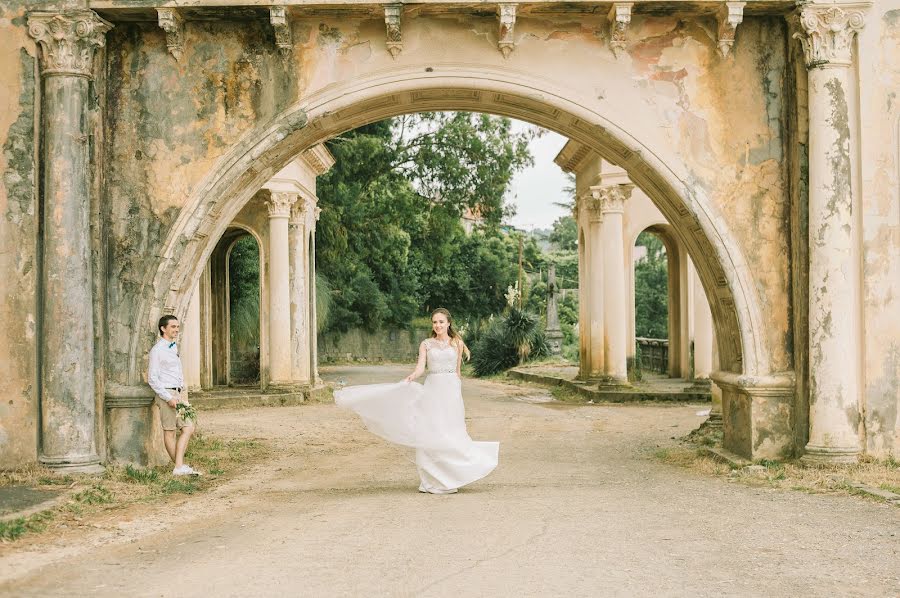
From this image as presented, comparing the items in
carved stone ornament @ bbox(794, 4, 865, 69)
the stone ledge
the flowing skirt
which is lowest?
the stone ledge

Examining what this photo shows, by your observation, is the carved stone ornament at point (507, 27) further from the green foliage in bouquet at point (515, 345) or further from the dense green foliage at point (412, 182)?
the green foliage in bouquet at point (515, 345)

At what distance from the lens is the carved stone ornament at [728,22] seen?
347 inches

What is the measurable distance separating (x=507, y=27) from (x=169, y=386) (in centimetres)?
469

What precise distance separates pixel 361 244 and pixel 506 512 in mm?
21817

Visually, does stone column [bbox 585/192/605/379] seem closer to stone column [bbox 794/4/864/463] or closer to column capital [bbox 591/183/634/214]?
column capital [bbox 591/183/634/214]

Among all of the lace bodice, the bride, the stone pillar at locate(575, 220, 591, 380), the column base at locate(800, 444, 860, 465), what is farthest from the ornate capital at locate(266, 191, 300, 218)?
the column base at locate(800, 444, 860, 465)

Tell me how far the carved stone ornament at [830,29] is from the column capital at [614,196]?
33.6 ft

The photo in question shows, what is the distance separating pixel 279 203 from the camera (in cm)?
1883

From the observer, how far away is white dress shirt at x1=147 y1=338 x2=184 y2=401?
8.80m

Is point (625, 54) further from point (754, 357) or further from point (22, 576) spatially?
point (22, 576)

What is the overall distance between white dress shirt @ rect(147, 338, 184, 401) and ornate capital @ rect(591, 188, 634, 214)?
39.3 ft

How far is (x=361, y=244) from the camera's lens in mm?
28391

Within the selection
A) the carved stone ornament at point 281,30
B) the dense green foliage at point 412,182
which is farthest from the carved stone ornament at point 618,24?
the dense green foliage at point 412,182

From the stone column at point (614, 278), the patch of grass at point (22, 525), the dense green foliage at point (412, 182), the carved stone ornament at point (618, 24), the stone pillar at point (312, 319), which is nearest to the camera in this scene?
the patch of grass at point (22, 525)
